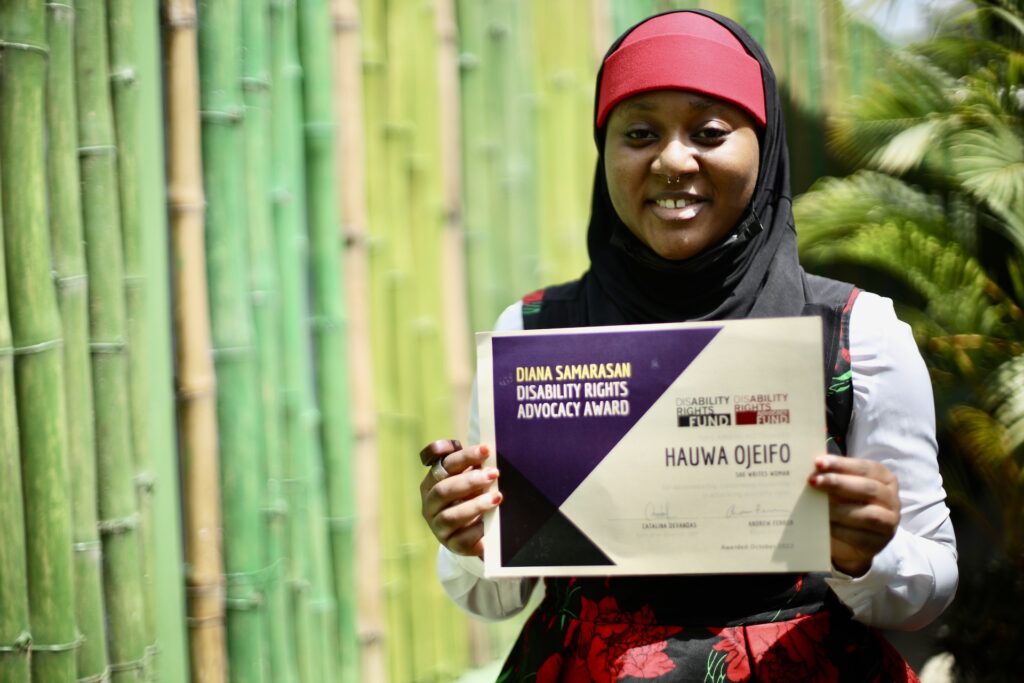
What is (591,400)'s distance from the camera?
1552mm

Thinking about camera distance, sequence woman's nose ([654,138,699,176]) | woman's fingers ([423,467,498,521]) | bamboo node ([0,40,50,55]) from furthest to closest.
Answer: bamboo node ([0,40,50,55])
woman's nose ([654,138,699,176])
woman's fingers ([423,467,498,521])

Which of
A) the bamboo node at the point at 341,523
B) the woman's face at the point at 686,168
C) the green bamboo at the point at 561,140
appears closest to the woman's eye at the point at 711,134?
the woman's face at the point at 686,168

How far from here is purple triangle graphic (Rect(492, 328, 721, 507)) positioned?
1.53m

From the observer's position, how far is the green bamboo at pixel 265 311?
271cm

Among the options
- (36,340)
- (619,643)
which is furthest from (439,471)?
(36,340)

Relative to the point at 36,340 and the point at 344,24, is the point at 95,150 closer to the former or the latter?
the point at 36,340

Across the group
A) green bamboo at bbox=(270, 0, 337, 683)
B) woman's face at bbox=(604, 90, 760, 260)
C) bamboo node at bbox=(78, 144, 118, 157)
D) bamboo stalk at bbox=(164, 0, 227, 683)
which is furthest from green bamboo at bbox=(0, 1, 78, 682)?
woman's face at bbox=(604, 90, 760, 260)

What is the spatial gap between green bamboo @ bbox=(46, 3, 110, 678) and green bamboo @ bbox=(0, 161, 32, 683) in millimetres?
109

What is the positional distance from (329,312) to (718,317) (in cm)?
149

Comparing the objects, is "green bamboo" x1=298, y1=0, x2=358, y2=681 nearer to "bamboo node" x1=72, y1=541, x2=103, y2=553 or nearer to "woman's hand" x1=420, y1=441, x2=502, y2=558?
"bamboo node" x1=72, y1=541, x2=103, y2=553

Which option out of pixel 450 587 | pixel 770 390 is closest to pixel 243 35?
pixel 450 587

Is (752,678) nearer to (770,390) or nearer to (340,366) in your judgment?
(770,390)

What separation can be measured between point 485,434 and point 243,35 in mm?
1544

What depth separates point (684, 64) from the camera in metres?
1.74
